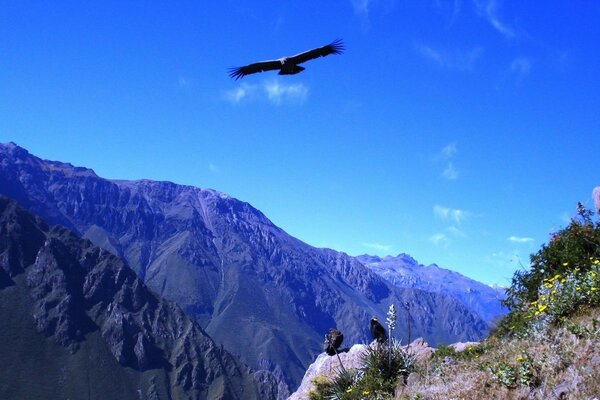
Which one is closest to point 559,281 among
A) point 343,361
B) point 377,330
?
point 377,330

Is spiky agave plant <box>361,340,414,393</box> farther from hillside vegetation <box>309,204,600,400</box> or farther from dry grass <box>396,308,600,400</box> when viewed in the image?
dry grass <box>396,308,600,400</box>

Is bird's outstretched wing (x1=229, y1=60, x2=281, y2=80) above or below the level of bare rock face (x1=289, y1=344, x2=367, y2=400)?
above

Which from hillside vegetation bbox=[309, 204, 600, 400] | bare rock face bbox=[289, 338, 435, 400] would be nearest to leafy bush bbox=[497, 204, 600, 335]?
hillside vegetation bbox=[309, 204, 600, 400]

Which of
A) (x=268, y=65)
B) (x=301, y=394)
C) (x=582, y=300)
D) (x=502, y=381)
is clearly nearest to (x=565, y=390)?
(x=502, y=381)

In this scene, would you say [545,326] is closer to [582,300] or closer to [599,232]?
[582,300]

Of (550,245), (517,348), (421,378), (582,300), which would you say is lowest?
(421,378)

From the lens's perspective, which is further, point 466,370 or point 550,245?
point 550,245

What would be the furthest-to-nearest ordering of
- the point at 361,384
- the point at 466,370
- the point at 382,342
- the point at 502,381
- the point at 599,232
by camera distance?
the point at 599,232 < the point at 382,342 < the point at 361,384 < the point at 466,370 < the point at 502,381

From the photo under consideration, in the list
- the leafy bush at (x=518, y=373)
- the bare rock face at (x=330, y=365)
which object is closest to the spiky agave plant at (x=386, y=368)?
the bare rock face at (x=330, y=365)
